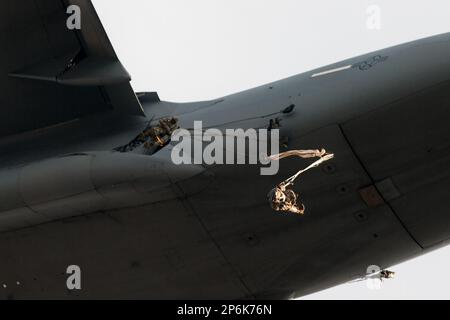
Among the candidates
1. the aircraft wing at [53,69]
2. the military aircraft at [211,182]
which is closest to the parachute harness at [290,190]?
the military aircraft at [211,182]

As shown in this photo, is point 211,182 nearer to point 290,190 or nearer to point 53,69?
point 290,190

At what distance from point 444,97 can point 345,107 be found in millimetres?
1446

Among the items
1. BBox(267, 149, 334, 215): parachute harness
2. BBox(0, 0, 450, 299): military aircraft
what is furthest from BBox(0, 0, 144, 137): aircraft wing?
BBox(267, 149, 334, 215): parachute harness

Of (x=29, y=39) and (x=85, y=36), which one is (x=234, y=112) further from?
(x=29, y=39)

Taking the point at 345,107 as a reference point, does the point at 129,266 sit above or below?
below

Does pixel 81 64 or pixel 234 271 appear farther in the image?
pixel 81 64

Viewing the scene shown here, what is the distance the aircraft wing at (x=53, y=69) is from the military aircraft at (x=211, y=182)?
25 millimetres

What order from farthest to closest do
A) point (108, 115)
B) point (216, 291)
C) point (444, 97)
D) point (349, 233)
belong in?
point (108, 115) → point (216, 291) → point (349, 233) → point (444, 97)

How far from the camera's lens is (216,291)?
1538 cm

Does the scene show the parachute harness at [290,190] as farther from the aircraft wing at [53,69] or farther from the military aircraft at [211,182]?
the aircraft wing at [53,69]

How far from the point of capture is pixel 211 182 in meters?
14.5

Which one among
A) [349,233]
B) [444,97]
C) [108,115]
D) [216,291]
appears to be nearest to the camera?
[444,97]

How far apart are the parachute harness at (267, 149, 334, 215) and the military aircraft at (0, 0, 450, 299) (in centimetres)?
9

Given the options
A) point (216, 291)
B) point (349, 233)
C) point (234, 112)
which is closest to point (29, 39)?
point (234, 112)
